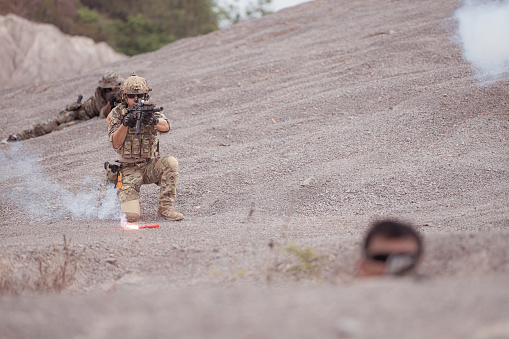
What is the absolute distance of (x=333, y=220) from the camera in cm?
449

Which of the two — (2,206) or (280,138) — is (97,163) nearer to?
(2,206)

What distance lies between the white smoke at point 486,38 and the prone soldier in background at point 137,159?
482 centimetres

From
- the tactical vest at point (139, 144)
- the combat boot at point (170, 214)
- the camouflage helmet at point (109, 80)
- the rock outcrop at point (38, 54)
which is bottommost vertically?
the combat boot at point (170, 214)

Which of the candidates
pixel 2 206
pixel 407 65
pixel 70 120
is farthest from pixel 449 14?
pixel 2 206

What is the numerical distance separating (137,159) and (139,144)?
158 millimetres

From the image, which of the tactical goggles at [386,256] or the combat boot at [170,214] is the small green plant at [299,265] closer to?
the tactical goggles at [386,256]

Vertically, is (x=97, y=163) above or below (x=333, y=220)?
above

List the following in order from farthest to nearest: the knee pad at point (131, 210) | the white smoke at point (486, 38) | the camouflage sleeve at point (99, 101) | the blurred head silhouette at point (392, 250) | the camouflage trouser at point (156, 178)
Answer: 1. the camouflage sleeve at point (99, 101)
2. the white smoke at point (486, 38)
3. the camouflage trouser at point (156, 178)
4. the knee pad at point (131, 210)
5. the blurred head silhouette at point (392, 250)

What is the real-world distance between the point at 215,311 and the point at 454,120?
5.33 m

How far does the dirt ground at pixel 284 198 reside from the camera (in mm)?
1687

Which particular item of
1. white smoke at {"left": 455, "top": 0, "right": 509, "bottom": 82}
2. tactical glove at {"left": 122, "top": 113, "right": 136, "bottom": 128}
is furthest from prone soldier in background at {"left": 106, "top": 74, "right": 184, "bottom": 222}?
Answer: white smoke at {"left": 455, "top": 0, "right": 509, "bottom": 82}

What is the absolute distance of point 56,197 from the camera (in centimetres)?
552

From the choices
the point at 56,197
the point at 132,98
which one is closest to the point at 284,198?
the point at 132,98

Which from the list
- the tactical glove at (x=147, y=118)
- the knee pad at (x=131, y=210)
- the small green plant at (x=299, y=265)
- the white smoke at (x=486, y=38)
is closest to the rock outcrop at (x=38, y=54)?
the white smoke at (x=486, y=38)
